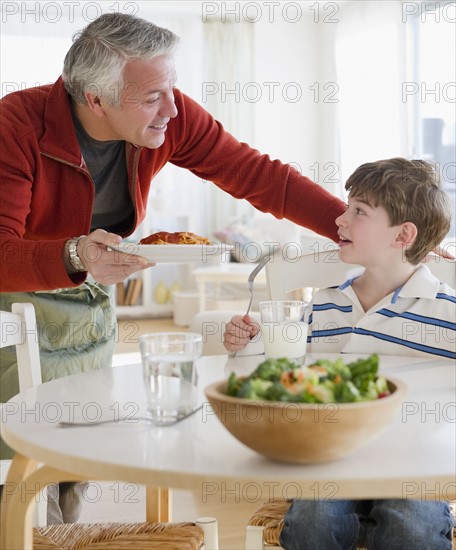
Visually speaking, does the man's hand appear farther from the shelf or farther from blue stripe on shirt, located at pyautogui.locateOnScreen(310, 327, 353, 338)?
the shelf

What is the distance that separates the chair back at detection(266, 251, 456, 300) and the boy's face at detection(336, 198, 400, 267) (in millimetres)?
122

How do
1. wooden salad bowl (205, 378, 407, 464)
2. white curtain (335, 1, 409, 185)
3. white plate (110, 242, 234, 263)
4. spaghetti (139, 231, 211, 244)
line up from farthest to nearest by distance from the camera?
white curtain (335, 1, 409, 185), spaghetti (139, 231, 211, 244), white plate (110, 242, 234, 263), wooden salad bowl (205, 378, 407, 464)

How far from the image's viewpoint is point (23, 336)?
66.6 inches

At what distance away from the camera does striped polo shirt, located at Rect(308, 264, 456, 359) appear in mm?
1749

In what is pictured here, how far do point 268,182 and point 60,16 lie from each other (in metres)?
5.67

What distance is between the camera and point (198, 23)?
7738 millimetres

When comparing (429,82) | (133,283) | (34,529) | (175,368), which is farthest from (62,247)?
(133,283)

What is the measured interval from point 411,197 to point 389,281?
207 mm

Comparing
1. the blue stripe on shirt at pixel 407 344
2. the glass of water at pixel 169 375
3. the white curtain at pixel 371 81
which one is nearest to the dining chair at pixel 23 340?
the glass of water at pixel 169 375

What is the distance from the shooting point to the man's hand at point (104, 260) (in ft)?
5.80

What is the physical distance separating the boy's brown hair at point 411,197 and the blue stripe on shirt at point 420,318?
0.56 ft

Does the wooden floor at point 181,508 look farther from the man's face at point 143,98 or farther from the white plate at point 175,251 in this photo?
the man's face at point 143,98

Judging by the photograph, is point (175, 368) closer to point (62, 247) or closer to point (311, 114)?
point (62, 247)

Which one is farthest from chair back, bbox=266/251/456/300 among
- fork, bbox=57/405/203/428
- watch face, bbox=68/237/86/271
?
fork, bbox=57/405/203/428
